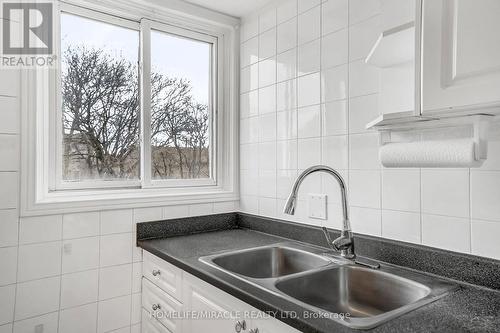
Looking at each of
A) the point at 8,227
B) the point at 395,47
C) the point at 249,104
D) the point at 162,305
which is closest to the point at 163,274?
the point at 162,305

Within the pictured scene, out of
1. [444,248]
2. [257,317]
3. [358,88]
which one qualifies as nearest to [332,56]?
[358,88]

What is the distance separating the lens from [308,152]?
168cm

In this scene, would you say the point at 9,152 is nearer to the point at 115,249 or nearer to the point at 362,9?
the point at 115,249

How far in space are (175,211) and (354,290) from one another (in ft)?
3.44

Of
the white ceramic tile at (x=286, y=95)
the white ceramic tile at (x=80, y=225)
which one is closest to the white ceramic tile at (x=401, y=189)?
the white ceramic tile at (x=286, y=95)

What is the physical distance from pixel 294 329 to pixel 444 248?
2.13ft

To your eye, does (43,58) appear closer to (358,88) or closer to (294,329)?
(358,88)

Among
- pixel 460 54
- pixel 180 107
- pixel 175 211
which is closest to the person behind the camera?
pixel 460 54

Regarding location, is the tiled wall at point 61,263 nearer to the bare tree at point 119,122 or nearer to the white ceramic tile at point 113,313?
the white ceramic tile at point 113,313

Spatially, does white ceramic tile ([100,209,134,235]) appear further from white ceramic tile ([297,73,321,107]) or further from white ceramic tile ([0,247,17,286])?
white ceramic tile ([297,73,321,107])

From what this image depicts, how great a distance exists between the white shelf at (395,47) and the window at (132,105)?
1.23 m

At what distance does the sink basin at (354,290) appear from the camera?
3.69 ft

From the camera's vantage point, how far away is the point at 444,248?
46.1 inches

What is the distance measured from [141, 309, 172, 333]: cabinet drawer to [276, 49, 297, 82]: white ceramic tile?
4.58ft
